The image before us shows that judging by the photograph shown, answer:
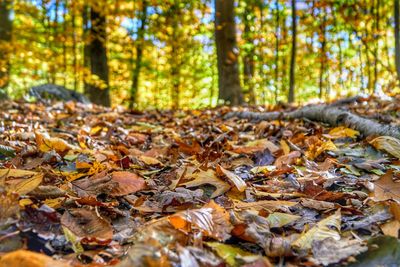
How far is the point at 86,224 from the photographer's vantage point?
1281mm

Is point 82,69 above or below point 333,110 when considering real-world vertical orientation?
above

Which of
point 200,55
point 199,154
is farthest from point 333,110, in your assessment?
point 200,55

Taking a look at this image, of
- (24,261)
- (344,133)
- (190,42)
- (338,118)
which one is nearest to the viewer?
(24,261)

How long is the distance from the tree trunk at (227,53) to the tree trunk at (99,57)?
332 centimetres

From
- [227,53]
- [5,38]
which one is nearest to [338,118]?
[227,53]

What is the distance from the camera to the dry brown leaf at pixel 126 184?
5.40ft

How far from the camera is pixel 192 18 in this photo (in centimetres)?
1151

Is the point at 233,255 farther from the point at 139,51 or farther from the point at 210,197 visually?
the point at 139,51

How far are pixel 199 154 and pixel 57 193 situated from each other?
1.16 metres

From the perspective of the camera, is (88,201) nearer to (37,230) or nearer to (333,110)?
(37,230)

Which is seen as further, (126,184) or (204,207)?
(126,184)

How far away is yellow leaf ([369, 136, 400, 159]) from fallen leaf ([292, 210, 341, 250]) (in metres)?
1.18

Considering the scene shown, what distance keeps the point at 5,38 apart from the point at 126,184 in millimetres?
9544

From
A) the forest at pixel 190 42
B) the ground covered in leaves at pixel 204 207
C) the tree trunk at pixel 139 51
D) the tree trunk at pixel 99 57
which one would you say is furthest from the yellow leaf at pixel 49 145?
the tree trunk at pixel 139 51
